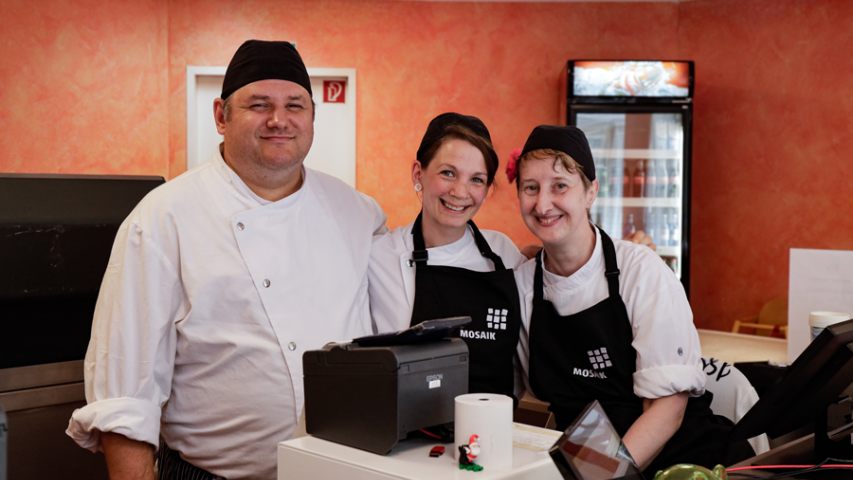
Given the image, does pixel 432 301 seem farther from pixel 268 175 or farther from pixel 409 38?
pixel 409 38

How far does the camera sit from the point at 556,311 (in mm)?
1854

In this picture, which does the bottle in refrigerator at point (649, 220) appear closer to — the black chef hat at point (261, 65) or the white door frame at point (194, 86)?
the white door frame at point (194, 86)

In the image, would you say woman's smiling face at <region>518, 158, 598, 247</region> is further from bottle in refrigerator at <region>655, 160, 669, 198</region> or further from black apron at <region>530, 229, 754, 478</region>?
bottle in refrigerator at <region>655, 160, 669, 198</region>

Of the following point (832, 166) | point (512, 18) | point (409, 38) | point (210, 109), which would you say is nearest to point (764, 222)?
point (832, 166)

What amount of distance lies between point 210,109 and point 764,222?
436cm

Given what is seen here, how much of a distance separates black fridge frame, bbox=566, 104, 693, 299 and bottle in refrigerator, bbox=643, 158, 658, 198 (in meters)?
0.23

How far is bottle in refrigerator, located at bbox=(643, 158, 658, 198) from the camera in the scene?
5.02 metres

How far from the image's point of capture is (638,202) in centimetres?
502

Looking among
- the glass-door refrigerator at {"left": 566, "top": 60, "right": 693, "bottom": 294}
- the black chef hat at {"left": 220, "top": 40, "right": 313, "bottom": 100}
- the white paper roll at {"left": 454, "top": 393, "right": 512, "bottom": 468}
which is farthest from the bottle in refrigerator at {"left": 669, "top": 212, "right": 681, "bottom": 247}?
the white paper roll at {"left": 454, "top": 393, "right": 512, "bottom": 468}

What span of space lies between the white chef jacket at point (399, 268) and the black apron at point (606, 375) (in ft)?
0.82

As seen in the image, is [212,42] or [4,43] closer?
[4,43]

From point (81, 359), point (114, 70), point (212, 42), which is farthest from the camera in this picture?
point (212, 42)

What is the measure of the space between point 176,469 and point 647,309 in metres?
1.30

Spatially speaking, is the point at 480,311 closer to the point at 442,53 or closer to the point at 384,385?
the point at 384,385
